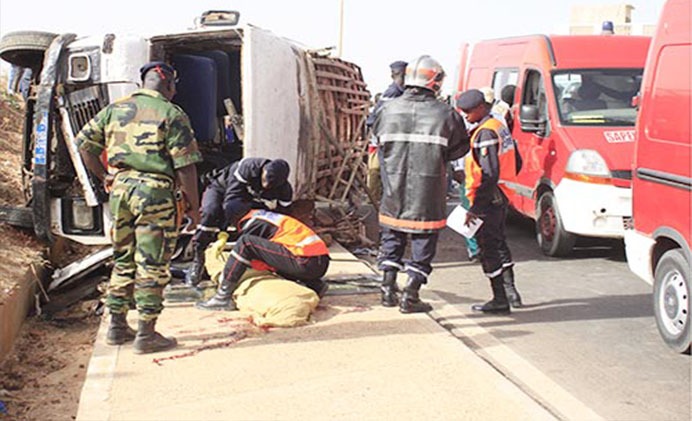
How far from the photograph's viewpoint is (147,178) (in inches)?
193

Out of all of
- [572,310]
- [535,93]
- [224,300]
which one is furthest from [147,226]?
[535,93]

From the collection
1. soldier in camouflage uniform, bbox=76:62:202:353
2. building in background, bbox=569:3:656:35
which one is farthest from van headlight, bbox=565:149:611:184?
building in background, bbox=569:3:656:35

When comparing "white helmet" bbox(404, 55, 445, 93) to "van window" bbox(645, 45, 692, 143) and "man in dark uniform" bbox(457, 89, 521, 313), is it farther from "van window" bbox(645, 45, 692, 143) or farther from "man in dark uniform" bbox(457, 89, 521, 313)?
"van window" bbox(645, 45, 692, 143)

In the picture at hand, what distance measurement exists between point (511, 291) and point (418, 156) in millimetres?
1556

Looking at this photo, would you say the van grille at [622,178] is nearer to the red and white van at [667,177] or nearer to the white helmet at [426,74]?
the red and white van at [667,177]

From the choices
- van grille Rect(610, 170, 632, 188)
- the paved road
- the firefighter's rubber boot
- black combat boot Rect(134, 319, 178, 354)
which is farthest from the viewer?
van grille Rect(610, 170, 632, 188)

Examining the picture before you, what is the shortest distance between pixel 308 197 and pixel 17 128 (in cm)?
605

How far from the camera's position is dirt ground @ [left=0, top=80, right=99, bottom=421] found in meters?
4.73

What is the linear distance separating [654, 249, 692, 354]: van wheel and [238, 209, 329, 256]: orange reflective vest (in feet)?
7.79

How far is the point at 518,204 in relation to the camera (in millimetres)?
9570

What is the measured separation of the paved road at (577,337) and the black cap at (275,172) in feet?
5.05

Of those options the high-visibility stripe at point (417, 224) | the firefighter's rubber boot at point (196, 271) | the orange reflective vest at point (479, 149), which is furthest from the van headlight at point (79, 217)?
the orange reflective vest at point (479, 149)

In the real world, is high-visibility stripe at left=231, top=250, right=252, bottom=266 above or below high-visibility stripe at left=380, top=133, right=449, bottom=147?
below

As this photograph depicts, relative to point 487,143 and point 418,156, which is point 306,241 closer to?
point 418,156
